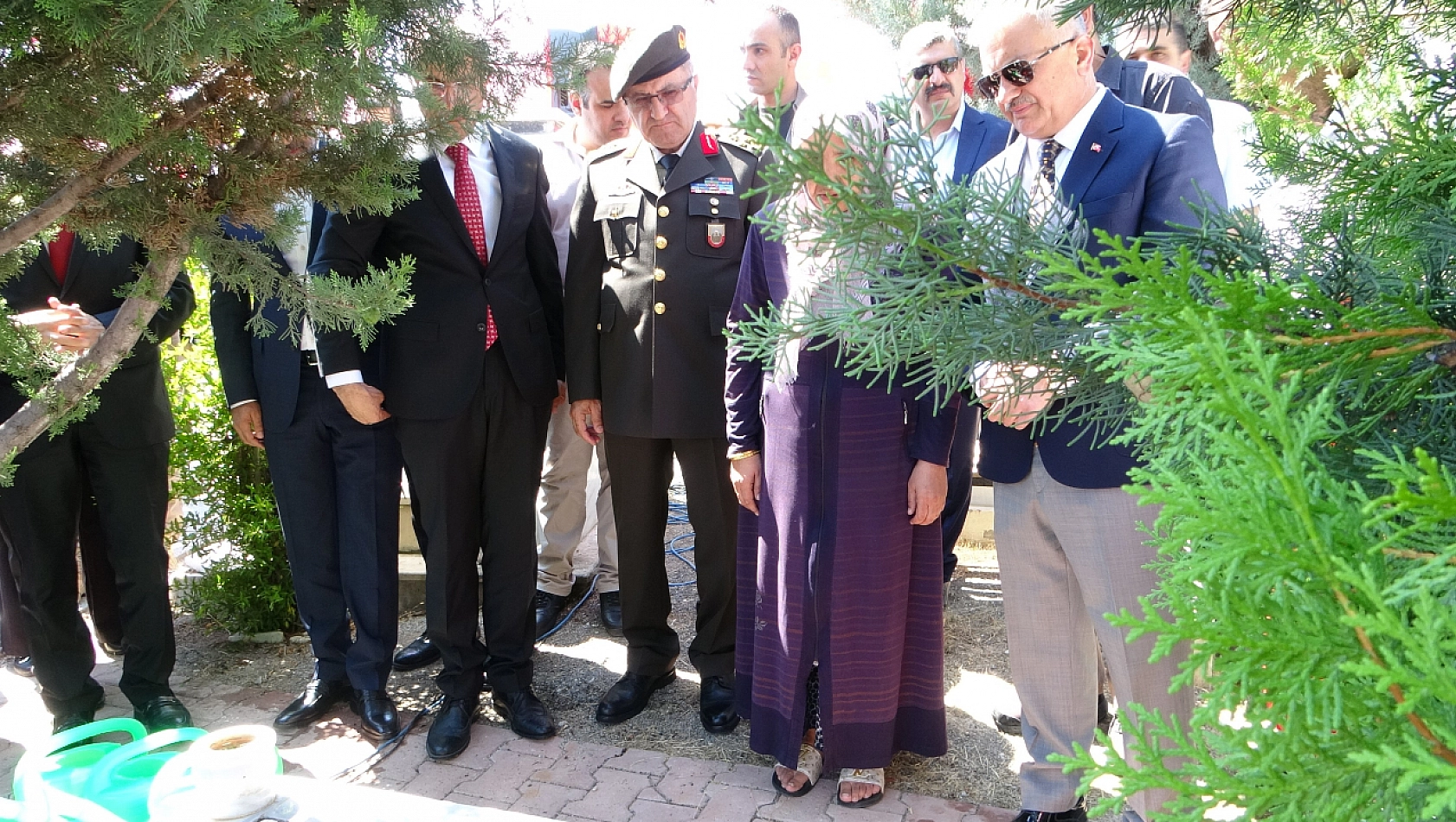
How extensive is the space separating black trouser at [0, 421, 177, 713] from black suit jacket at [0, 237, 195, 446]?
0.08 meters

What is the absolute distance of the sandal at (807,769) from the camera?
3283 millimetres

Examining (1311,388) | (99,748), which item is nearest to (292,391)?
(99,748)

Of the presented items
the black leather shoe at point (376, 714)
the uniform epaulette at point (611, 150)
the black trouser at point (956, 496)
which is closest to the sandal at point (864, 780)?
the black trouser at point (956, 496)

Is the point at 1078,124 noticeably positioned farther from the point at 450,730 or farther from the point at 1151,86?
the point at 450,730

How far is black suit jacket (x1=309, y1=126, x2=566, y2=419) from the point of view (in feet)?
11.9

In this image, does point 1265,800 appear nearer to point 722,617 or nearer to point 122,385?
point 722,617

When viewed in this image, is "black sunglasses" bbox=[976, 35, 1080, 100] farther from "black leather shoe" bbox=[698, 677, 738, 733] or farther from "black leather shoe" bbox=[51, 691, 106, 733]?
"black leather shoe" bbox=[51, 691, 106, 733]

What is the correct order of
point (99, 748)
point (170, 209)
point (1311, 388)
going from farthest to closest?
1. point (99, 748)
2. point (170, 209)
3. point (1311, 388)

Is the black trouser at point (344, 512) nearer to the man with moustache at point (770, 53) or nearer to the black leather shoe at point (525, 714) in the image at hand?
the black leather shoe at point (525, 714)

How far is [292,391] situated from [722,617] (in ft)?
5.89

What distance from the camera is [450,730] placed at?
12.0ft

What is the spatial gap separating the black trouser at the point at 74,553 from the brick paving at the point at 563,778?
0.23 metres

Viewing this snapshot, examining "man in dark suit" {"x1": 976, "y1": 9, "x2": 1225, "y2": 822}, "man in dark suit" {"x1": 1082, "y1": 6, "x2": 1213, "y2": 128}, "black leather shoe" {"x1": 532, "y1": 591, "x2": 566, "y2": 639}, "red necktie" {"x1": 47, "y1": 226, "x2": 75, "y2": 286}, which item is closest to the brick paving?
"man in dark suit" {"x1": 976, "y1": 9, "x2": 1225, "y2": 822}

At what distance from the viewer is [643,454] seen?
390 centimetres
